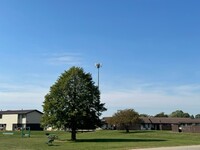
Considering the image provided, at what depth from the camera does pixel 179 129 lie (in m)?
82.1

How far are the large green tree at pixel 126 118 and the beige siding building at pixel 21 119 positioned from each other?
1360 inches

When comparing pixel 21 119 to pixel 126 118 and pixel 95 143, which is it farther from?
pixel 95 143

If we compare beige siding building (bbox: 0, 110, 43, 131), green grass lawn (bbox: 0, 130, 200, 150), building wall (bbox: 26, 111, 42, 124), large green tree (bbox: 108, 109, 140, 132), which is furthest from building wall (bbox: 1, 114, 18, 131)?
green grass lawn (bbox: 0, 130, 200, 150)

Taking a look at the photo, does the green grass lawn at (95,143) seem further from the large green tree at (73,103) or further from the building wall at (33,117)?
the building wall at (33,117)

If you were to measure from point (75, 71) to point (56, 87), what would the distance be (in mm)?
3406

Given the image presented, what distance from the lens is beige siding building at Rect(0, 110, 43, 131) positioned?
110 m

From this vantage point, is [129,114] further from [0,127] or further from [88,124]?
[0,127]

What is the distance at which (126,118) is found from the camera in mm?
83875

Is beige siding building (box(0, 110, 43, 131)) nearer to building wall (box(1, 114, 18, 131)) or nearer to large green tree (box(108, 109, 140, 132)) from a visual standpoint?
building wall (box(1, 114, 18, 131))

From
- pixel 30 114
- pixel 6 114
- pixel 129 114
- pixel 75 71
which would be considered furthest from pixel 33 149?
pixel 6 114

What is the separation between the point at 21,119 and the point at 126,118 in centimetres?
4255

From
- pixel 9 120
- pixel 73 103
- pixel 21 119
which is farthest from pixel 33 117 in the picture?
pixel 73 103

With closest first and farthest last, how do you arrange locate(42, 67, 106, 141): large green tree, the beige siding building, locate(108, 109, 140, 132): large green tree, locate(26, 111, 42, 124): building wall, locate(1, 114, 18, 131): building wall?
locate(42, 67, 106, 141): large green tree
locate(108, 109, 140, 132): large green tree
locate(26, 111, 42, 124): building wall
the beige siding building
locate(1, 114, 18, 131): building wall

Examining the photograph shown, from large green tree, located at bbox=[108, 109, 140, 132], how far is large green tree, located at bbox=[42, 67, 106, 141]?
37892 millimetres
